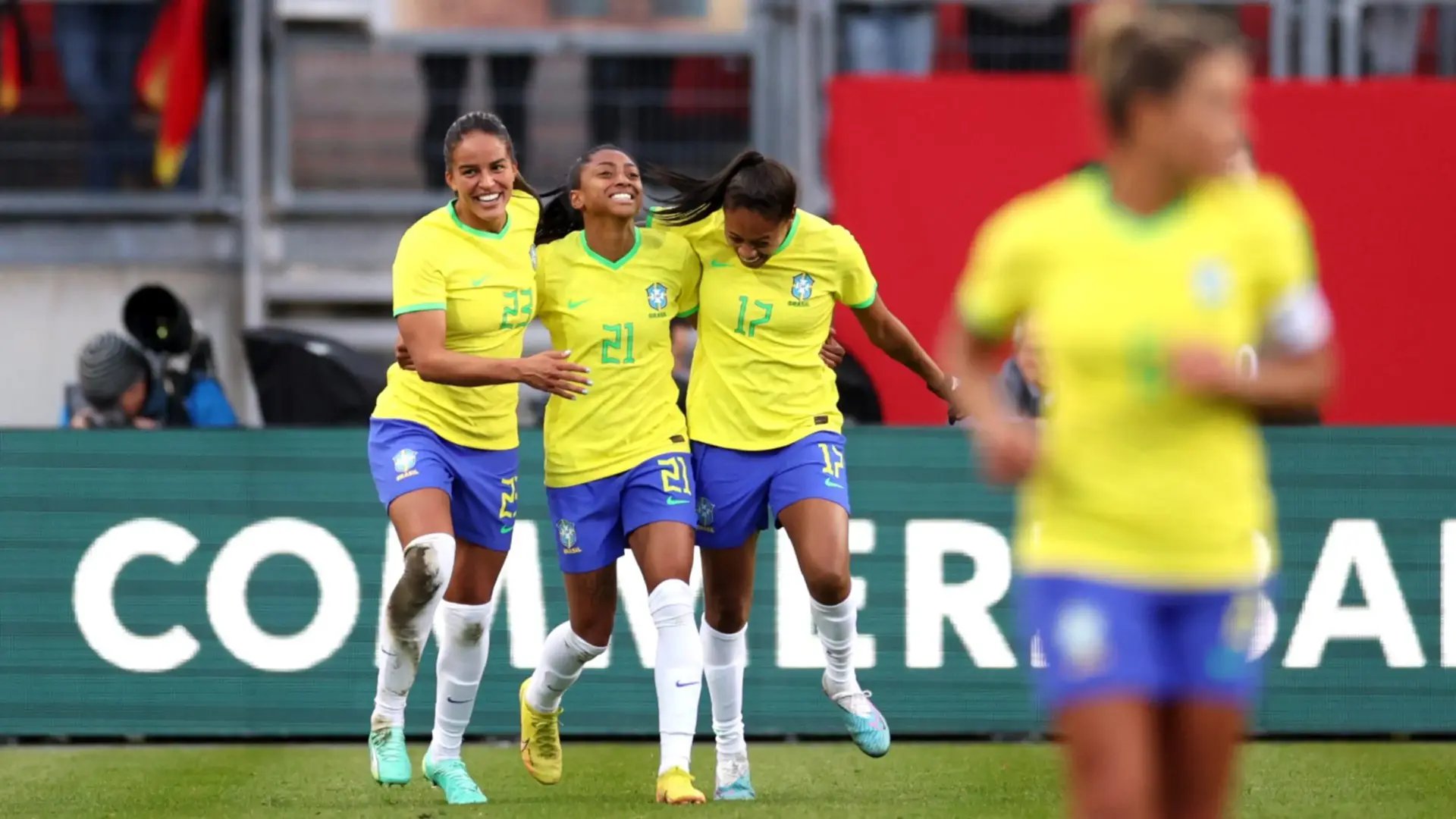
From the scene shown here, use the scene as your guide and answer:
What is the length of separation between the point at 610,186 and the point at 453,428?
96cm

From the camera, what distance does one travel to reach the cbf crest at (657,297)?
7250 mm

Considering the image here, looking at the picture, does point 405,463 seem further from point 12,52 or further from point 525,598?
point 12,52

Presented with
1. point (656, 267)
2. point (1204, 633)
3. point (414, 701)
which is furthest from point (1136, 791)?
point (414, 701)

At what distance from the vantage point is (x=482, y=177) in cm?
720

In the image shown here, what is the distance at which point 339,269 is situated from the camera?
14117 mm

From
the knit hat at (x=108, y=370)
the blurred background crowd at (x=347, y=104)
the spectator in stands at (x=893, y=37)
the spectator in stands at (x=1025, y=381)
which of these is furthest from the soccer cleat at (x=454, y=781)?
the spectator in stands at (x=893, y=37)

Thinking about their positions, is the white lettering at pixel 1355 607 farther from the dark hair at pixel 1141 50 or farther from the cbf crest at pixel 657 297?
the dark hair at pixel 1141 50

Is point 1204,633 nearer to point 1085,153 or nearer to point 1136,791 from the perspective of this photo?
point 1136,791

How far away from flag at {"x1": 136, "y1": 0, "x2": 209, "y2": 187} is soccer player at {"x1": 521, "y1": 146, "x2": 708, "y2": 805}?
688 cm

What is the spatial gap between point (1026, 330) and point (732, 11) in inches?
182

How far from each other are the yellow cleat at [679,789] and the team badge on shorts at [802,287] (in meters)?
1.61

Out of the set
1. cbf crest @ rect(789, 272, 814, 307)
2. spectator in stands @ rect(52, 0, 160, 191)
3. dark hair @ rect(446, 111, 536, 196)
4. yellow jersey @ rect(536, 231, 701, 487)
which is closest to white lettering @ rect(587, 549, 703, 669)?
yellow jersey @ rect(536, 231, 701, 487)

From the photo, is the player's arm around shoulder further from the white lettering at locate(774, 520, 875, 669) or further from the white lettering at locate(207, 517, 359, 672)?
the white lettering at locate(207, 517, 359, 672)

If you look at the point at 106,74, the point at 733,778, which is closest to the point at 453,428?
the point at 733,778
